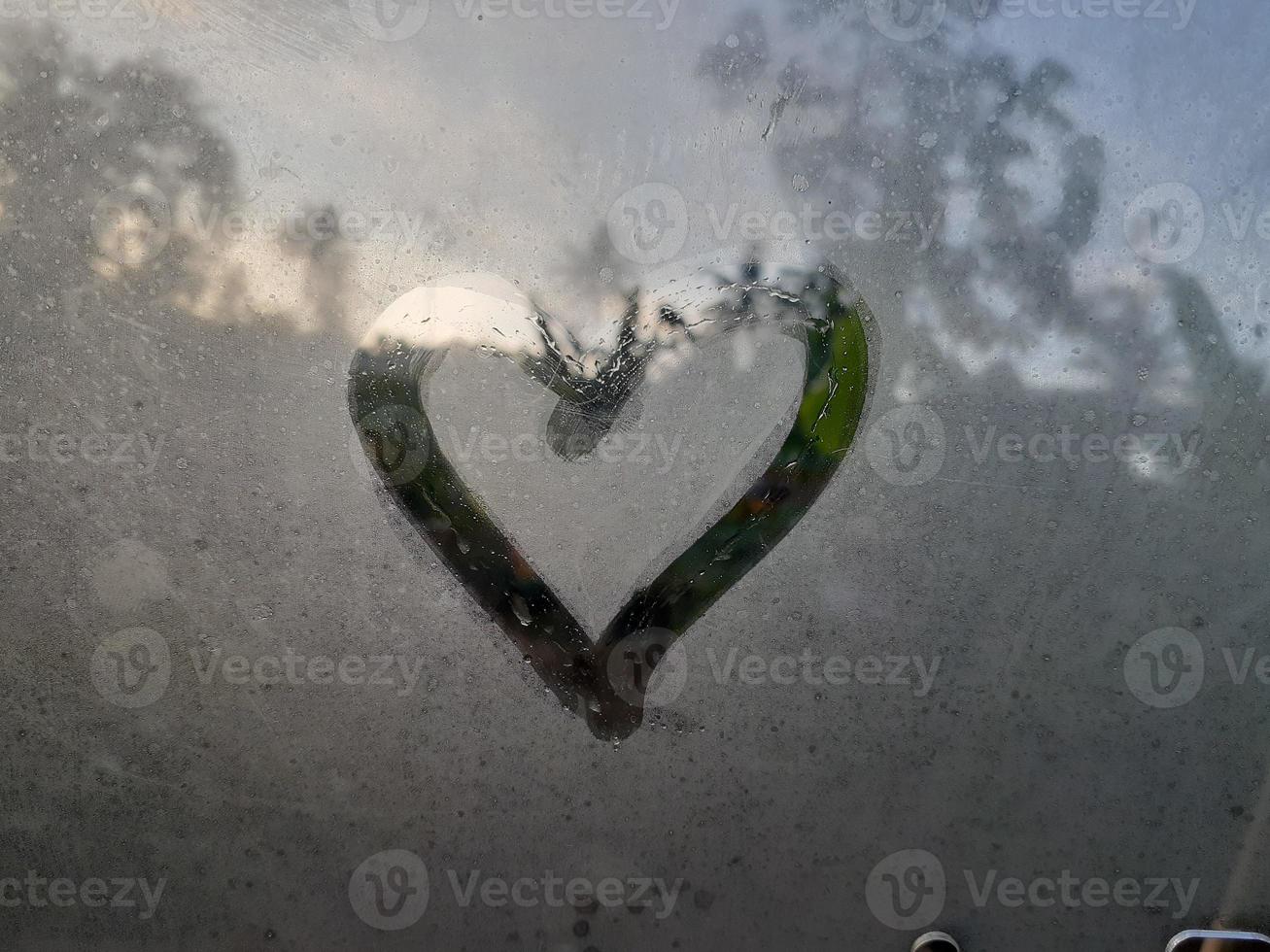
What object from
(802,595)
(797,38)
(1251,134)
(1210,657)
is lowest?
(802,595)

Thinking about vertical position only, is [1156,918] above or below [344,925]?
above

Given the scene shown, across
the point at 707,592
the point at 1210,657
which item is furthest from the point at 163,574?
the point at 1210,657

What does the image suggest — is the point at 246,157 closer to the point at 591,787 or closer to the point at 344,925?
the point at 591,787
